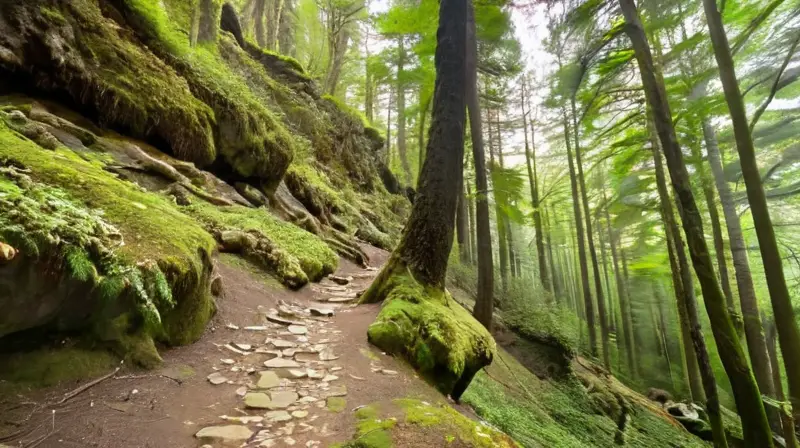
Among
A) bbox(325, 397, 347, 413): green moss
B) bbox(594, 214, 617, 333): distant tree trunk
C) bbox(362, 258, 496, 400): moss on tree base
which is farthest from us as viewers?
bbox(594, 214, 617, 333): distant tree trunk

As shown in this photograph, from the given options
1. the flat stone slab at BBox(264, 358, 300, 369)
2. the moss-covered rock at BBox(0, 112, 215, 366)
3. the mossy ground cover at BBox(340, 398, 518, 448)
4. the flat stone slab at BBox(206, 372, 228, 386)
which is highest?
the moss-covered rock at BBox(0, 112, 215, 366)

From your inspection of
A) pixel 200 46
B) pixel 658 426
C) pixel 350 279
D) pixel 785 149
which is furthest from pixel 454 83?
pixel 785 149

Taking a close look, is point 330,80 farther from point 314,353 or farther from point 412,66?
point 314,353

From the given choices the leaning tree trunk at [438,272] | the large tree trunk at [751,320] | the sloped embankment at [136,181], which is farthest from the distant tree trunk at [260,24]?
the large tree trunk at [751,320]

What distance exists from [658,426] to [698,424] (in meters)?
2.78

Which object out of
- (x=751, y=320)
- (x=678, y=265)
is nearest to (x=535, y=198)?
(x=678, y=265)

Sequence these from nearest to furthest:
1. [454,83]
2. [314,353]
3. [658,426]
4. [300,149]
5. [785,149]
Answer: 1. [314,353]
2. [454,83]
3. [658,426]
4. [785,149]
5. [300,149]

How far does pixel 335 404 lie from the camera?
266cm

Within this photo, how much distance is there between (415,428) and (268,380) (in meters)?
1.32

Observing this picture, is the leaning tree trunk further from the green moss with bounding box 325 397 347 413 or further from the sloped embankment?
the sloped embankment

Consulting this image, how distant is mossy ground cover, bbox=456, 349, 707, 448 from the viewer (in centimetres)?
536

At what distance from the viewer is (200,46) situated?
991 centimetres

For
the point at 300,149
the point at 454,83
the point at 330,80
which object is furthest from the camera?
the point at 330,80

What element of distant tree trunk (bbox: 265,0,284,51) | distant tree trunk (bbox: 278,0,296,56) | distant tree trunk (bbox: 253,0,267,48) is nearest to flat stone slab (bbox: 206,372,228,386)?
distant tree trunk (bbox: 253,0,267,48)
